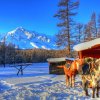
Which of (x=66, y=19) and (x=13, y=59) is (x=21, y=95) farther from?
(x=13, y=59)

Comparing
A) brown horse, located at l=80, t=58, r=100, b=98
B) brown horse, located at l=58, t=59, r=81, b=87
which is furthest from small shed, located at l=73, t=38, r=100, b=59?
brown horse, located at l=80, t=58, r=100, b=98

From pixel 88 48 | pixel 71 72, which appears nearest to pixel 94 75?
pixel 88 48

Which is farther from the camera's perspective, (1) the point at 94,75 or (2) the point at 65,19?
(2) the point at 65,19

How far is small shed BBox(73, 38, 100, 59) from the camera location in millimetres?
13572

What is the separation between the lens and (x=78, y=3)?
37281 mm

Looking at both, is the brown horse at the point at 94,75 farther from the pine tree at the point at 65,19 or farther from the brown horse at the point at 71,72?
the pine tree at the point at 65,19

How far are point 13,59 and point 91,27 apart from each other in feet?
120

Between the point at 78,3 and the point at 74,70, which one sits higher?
the point at 78,3

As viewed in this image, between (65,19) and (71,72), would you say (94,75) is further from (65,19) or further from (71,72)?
(65,19)

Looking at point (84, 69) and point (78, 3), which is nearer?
point (84, 69)

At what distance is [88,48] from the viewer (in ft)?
46.5

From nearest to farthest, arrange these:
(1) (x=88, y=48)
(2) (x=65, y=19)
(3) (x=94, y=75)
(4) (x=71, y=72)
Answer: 1. (3) (x=94, y=75)
2. (1) (x=88, y=48)
3. (4) (x=71, y=72)
4. (2) (x=65, y=19)

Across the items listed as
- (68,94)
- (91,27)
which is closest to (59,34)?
(91,27)

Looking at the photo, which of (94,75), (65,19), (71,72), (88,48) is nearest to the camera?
(94,75)
